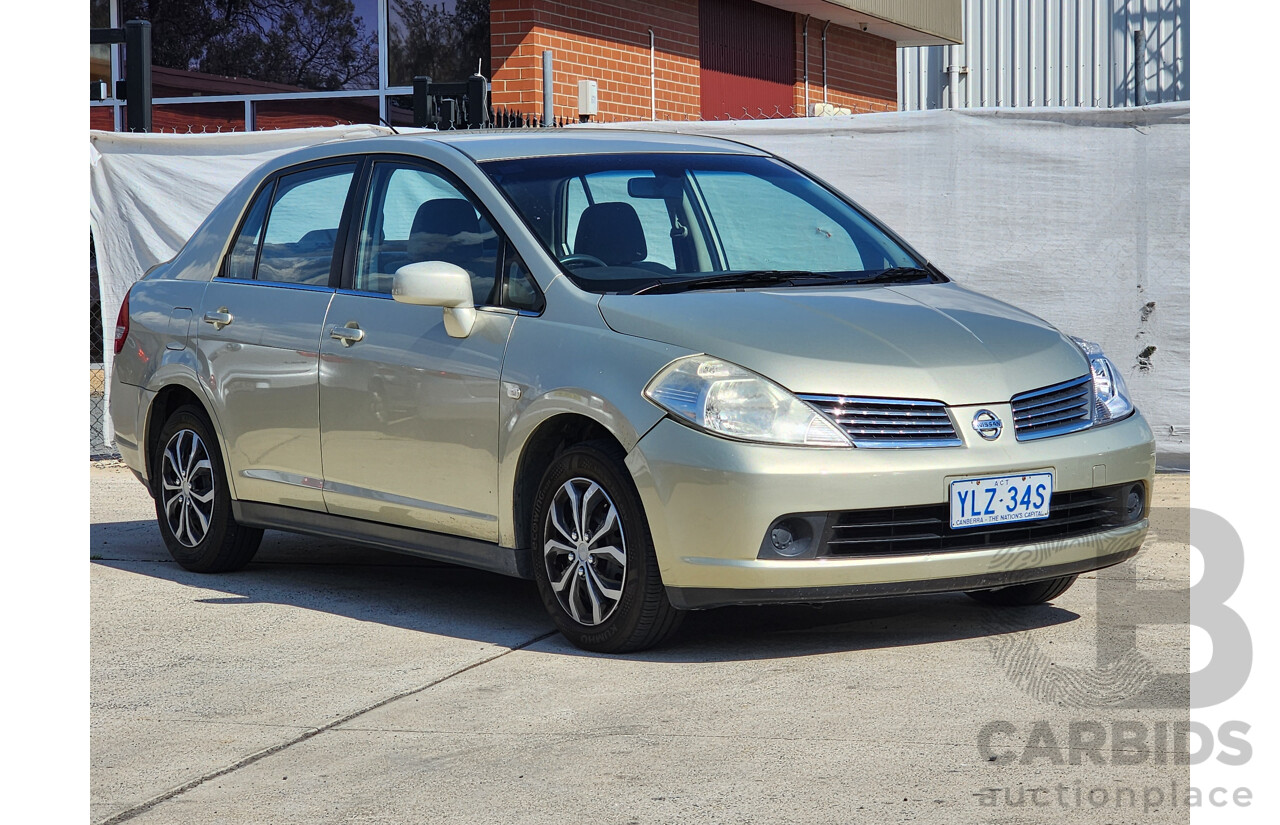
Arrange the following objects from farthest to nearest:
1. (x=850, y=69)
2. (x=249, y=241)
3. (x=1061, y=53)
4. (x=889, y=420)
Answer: (x=1061, y=53), (x=850, y=69), (x=249, y=241), (x=889, y=420)

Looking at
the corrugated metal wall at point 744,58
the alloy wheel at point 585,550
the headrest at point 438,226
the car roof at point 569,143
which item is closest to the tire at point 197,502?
the headrest at point 438,226

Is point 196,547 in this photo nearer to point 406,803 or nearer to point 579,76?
point 406,803

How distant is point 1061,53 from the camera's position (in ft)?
90.3

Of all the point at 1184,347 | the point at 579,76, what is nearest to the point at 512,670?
the point at 1184,347

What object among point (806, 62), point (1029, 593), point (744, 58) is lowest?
point (1029, 593)

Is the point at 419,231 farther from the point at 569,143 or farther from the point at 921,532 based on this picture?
the point at 921,532

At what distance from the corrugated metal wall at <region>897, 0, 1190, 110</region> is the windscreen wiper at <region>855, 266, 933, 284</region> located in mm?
21393

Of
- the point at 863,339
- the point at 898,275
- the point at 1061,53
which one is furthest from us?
the point at 1061,53

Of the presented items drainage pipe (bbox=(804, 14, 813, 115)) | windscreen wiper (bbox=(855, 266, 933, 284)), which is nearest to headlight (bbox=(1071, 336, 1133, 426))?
windscreen wiper (bbox=(855, 266, 933, 284))

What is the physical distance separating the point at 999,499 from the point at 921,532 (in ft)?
0.92

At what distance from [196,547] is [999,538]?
378 cm

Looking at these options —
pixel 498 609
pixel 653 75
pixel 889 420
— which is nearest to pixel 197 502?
pixel 498 609

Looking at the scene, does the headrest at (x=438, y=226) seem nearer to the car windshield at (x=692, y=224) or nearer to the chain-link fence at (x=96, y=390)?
the car windshield at (x=692, y=224)

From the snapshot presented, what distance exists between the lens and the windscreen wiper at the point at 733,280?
5766mm
